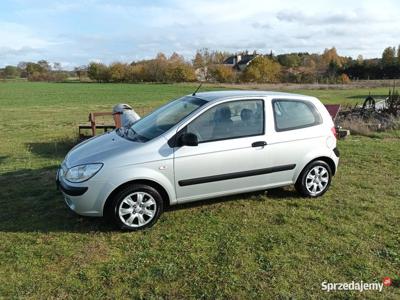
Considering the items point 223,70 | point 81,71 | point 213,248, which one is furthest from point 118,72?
point 213,248

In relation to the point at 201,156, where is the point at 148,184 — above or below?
below

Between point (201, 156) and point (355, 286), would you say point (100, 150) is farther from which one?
point (355, 286)

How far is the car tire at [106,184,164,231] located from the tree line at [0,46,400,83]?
237 feet

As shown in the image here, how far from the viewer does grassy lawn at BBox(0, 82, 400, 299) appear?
11.8 ft

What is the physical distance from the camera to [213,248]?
14.2 feet

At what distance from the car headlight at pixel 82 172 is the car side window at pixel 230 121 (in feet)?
4.10

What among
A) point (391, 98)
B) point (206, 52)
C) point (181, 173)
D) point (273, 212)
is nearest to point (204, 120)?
point (181, 173)

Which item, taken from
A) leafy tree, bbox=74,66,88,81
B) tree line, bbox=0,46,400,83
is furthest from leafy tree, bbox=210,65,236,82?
leafy tree, bbox=74,66,88,81

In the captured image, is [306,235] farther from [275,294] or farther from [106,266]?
[106,266]

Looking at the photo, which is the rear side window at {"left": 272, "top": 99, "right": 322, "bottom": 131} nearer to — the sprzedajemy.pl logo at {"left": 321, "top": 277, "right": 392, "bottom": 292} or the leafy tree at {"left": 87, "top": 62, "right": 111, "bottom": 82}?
the sprzedajemy.pl logo at {"left": 321, "top": 277, "right": 392, "bottom": 292}

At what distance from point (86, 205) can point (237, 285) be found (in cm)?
208

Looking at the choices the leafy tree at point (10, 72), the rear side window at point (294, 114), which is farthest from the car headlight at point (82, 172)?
the leafy tree at point (10, 72)

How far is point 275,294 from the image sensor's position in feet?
11.4

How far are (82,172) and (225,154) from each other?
181cm
